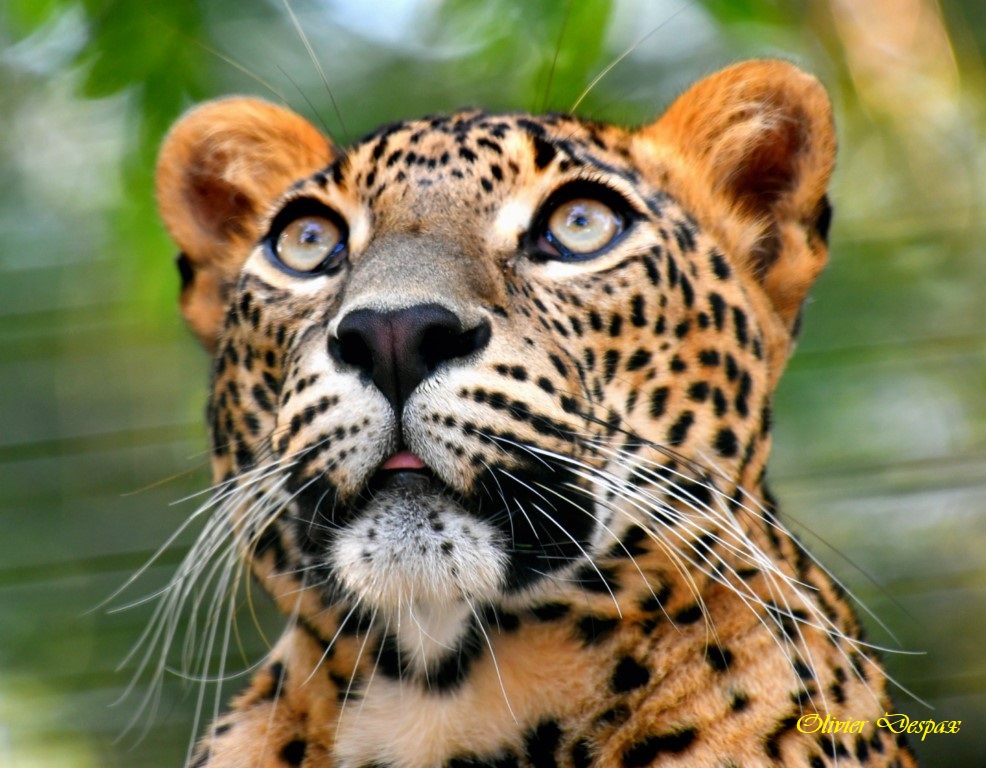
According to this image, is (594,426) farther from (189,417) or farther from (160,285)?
(189,417)

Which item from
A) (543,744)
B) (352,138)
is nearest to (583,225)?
(543,744)

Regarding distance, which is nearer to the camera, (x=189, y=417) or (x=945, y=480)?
(x=945, y=480)

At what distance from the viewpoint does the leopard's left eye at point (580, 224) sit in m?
3.20

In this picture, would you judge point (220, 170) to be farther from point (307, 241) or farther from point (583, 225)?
point (583, 225)

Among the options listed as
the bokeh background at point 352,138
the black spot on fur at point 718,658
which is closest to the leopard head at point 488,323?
the black spot on fur at point 718,658

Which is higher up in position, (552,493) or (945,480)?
(552,493)

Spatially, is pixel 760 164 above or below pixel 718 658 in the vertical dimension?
above

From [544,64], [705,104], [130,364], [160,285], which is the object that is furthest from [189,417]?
[705,104]

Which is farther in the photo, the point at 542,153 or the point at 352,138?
the point at 352,138

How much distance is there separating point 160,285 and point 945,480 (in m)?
3.36

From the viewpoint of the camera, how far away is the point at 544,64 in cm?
412

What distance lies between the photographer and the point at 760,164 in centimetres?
372

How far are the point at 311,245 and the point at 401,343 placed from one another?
2.90 feet

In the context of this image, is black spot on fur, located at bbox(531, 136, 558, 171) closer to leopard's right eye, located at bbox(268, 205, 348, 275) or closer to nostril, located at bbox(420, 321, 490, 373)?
leopard's right eye, located at bbox(268, 205, 348, 275)
